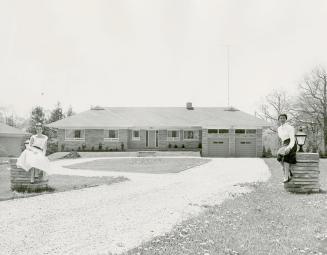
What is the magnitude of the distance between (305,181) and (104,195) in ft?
19.1

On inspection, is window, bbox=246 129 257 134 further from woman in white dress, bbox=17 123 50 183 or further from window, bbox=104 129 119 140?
woman in white dress, bbox=17 123 50 183

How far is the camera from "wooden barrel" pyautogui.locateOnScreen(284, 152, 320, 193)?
13.5 metres

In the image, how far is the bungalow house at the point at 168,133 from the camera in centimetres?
4488

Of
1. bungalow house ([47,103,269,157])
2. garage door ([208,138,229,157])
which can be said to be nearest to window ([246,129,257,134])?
bungalow house ([47,103,269,157])

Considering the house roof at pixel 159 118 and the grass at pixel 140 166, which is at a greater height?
the house roof at pixel 159 118

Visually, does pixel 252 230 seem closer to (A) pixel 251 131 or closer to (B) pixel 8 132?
(A) pixel 251 131

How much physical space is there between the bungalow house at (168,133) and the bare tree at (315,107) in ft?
32.0

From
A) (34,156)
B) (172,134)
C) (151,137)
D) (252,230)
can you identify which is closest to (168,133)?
(172,134)

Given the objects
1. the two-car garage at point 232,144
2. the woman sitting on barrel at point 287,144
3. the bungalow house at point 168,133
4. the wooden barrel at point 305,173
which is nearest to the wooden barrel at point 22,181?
the woman sitting on barrel at point 287,144

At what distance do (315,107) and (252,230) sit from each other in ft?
166

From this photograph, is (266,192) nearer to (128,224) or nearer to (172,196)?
(172,196)

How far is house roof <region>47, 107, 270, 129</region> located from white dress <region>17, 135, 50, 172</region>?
32.1 m

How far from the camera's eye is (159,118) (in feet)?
167

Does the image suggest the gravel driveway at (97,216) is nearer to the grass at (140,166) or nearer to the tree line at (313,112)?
the grass at (140,166)
